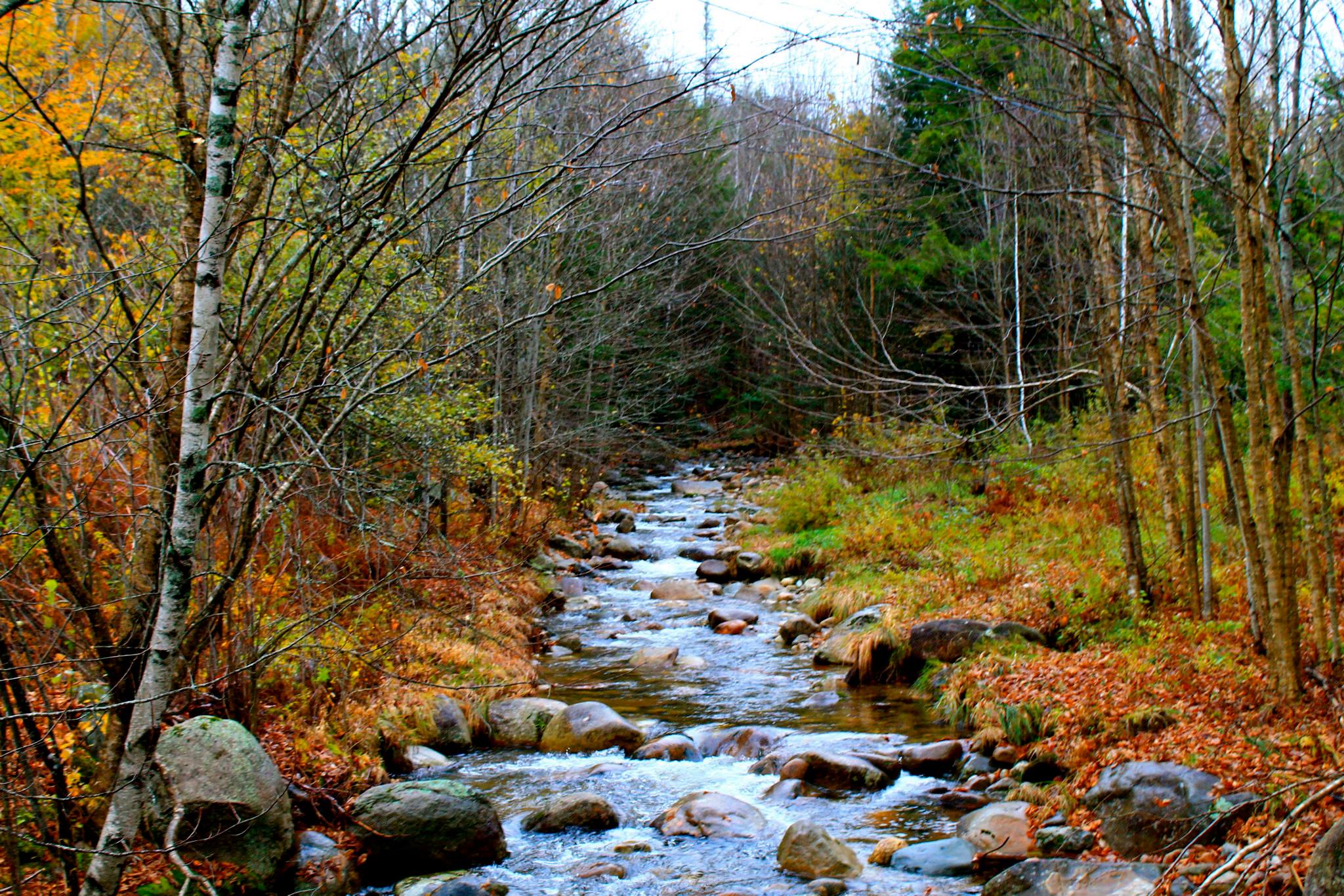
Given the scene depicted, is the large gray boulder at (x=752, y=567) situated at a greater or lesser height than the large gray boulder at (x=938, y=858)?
greater

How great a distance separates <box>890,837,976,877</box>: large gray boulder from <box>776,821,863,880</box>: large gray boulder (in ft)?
0.80

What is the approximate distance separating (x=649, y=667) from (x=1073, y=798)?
5.09 meters

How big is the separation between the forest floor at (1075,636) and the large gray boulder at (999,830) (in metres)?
0.28

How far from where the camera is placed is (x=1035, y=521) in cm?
1232

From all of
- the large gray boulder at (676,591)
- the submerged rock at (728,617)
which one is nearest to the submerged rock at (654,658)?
the submerged rock at (728,617)

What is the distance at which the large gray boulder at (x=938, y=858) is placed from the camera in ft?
17.3

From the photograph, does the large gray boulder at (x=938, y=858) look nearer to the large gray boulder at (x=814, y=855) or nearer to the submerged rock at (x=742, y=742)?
the large gray boulder at (x=814, y=855)

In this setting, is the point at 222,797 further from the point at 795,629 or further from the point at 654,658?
the point at 795,629

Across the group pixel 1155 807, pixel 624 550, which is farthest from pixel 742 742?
pixel 624 550

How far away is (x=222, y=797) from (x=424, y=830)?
3.82 feet

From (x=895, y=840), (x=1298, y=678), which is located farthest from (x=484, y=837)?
(x=1298, y=678)

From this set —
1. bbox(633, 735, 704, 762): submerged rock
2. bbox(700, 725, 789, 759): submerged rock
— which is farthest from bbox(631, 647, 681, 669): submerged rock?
bbox(633, 735, 704, 762): submerged rock

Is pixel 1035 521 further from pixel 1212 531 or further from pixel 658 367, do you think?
pixel 658 367

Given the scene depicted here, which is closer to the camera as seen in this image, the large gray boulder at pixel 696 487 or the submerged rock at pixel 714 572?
the submerged rock at pixel 714 572
